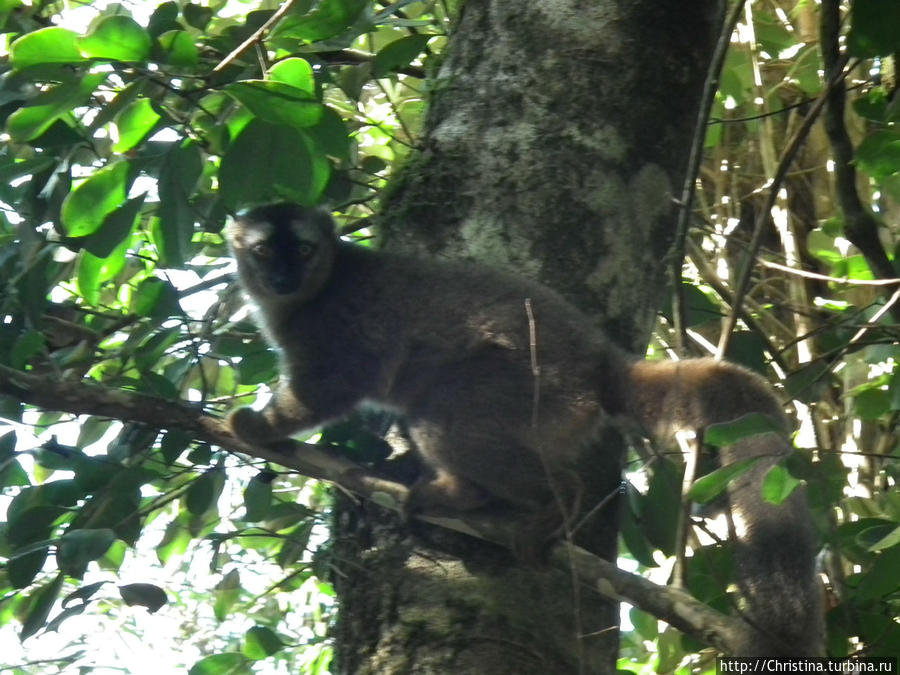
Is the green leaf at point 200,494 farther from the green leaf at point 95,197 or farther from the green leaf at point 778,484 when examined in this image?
the green leaf at point 778,484

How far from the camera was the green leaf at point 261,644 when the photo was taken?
4.06 meters

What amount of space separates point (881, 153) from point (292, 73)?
2051 mm

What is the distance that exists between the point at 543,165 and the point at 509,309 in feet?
1.75

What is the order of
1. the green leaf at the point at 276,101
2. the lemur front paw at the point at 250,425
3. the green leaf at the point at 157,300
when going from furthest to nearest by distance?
the green leaf at the point at 157,300 → the lemur front paw at the point at 250,425 → the green leaf at the point at 276,101

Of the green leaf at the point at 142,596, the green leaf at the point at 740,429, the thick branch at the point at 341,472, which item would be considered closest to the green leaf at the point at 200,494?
the thick branch at the point at 341,472

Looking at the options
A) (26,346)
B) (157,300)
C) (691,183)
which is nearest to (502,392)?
(691,183)

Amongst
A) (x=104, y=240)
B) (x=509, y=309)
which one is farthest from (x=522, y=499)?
(x=104, y=240)

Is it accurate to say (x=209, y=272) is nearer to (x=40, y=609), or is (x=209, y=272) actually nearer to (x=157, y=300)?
(x=157, y=300)

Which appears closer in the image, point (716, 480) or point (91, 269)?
point (716, 480)

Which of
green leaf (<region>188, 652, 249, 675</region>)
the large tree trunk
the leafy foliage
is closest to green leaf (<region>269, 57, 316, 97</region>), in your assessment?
the leafy foliage

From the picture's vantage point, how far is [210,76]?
296cm

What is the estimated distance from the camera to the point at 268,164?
10.4 feet

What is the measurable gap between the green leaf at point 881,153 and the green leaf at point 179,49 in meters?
2.27

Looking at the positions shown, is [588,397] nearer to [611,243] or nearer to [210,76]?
[611,243]
